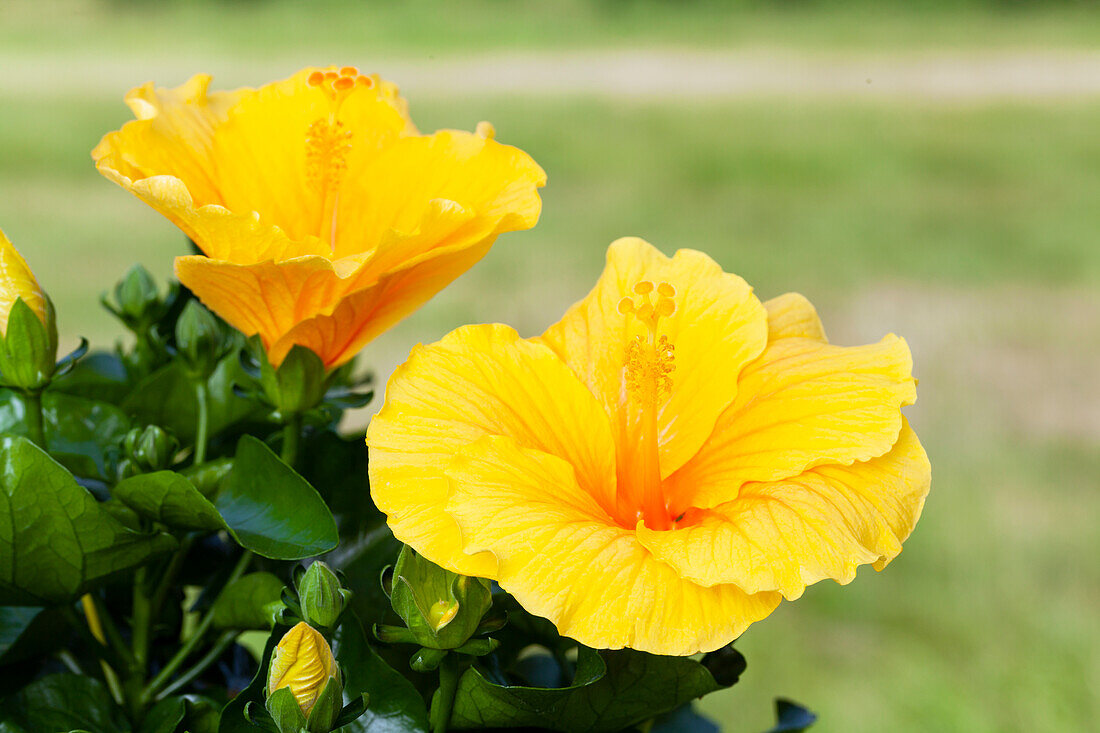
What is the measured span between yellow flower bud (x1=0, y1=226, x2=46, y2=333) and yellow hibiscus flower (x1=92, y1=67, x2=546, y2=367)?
0.25 feet

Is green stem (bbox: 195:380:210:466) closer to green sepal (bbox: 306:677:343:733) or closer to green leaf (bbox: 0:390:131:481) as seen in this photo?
green leaf (bbox: 0:390:131:481)

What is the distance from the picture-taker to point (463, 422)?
0.57 meters

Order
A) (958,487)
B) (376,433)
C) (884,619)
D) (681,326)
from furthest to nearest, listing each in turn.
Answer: (958,487) < (884,619) < (681,326) < (376,433)

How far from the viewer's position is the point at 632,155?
4.53 metres

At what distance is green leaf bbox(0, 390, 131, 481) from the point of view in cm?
70

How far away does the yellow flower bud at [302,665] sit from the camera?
1.66 feet

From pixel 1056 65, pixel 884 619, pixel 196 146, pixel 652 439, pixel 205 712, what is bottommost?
pixel 884 619

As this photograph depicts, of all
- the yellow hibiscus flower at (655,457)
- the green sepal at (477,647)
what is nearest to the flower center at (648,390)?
the yellow hibiscus flower at (655,457)

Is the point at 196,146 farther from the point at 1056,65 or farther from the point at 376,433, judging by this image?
the point at 1056,65

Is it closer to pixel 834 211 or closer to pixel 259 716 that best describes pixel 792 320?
pixel 259 716

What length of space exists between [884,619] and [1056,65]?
3.98 m

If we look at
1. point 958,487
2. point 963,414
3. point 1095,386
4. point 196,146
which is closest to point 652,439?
point 196,146

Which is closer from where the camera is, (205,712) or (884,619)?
(205,712)

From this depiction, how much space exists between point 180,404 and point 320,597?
28 centimetres
